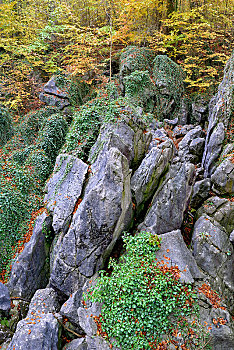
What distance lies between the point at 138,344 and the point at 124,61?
659 inches

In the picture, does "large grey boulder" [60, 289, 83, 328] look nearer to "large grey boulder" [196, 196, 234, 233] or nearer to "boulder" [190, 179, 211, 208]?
"large grey boulder" [196, 196, 234, 233]

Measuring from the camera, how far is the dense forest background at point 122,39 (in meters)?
15.8

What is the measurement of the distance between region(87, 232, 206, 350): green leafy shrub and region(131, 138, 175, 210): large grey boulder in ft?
10.0

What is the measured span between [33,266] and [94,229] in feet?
11.3

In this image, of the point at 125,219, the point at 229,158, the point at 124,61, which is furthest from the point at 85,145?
the point at 124,61

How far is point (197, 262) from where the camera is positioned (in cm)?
719

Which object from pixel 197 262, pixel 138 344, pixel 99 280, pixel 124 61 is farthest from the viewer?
pixel 124 61

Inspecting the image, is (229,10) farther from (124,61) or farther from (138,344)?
(138,344)

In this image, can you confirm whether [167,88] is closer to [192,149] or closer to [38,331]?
[192,149]

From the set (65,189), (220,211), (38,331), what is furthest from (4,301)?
(220,211)

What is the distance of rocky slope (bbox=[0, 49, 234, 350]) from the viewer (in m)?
6.11

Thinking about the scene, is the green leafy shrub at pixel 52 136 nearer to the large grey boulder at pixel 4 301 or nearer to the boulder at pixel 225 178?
the large grey boulder at pixel 4 301

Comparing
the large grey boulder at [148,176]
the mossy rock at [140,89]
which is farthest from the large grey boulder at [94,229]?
the mossy rock at [140,89]

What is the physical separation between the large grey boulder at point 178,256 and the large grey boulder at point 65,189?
12.0 ft
